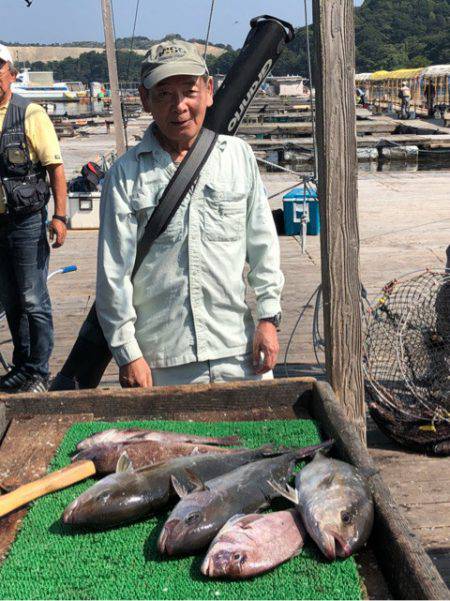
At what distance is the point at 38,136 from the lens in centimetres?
543

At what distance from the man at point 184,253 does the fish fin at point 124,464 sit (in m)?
0.76

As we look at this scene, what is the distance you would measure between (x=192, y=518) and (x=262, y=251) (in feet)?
4.92

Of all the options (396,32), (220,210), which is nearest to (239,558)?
(220,210)

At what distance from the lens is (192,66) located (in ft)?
10.2

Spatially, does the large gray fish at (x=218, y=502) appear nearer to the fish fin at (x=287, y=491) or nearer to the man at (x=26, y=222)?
the fish fin at (x=287, y=491)

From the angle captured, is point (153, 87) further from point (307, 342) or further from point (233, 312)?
point (307, 342)

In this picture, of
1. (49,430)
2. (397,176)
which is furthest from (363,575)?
(397,176)

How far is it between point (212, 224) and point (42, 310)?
2747 mm

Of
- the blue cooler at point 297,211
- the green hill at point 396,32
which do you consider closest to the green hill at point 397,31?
the green hill at point 396,32

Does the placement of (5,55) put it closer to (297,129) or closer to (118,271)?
(118,271)

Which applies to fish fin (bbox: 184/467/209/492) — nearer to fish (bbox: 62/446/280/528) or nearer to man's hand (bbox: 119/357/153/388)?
fish (bbox: 62/446/280/528)

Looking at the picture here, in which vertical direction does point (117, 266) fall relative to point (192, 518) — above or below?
above

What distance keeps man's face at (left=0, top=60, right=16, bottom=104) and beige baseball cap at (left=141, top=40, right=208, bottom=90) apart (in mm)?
2393

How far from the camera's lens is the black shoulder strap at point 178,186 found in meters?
3.23
